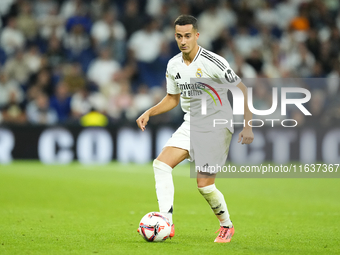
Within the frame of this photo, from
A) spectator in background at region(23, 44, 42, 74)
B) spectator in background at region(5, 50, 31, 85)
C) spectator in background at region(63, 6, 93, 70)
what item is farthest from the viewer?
spectator in background at region(63, 6, 93, 70)

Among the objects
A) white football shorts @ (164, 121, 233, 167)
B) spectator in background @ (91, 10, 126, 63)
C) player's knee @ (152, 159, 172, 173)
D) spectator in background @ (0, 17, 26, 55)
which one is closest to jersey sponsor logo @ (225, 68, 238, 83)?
white football shorts @ (164, 121, 233, 167)

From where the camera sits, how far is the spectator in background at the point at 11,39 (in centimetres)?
1569

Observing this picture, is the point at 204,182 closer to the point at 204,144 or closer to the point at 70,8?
the point at 204,144

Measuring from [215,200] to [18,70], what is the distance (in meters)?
11.0

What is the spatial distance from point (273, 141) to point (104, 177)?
427cm

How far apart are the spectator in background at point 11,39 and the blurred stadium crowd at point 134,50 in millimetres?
27

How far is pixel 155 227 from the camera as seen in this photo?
511cm

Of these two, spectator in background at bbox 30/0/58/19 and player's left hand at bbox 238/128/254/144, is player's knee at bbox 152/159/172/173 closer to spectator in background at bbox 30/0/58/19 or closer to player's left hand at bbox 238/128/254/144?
player's left hand at bbox 238/128/254/144

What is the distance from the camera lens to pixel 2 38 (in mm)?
15781

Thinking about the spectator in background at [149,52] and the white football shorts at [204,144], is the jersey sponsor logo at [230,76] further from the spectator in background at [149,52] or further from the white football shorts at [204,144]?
the spectator in background at [149,52]

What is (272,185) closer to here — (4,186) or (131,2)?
(4,186)

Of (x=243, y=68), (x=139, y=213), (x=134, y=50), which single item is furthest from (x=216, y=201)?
(x=134, y=50)

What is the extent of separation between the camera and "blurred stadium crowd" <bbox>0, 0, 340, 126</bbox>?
14383 millimetres

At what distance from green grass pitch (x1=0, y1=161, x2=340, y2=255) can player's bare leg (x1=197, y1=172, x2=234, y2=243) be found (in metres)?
0.12
